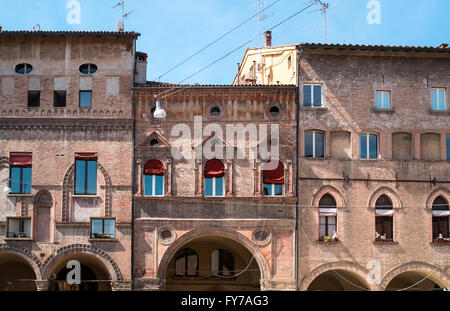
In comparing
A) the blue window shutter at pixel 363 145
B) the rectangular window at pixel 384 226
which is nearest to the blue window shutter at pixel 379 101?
the blue window shutter at pixel 363 145

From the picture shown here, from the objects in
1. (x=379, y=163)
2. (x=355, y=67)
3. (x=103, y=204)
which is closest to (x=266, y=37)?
(x=355, y=67)

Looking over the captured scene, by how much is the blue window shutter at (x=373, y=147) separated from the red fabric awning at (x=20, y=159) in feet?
50.3

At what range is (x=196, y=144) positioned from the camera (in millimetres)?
37312

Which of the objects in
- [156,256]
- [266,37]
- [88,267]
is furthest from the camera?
[266,37]

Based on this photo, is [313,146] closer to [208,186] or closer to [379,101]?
[379,101]

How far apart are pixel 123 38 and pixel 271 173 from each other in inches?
357

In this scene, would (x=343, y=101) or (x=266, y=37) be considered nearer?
(x=343, y=101)

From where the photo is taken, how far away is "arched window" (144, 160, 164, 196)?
37.1 meters

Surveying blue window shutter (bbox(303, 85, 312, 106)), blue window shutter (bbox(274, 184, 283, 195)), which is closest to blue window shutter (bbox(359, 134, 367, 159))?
blue window shutter (bbox(303, 85, 312, 106))

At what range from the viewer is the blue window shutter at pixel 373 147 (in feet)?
124

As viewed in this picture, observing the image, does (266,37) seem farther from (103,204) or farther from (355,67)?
(103,204)

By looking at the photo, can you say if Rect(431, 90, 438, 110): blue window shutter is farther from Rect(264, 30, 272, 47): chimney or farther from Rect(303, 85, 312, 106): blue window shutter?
Rect(264, 30, 272, 47): chimney

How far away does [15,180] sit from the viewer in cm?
3703

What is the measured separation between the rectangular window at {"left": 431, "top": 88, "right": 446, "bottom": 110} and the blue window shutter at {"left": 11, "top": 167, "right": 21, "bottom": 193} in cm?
1909
